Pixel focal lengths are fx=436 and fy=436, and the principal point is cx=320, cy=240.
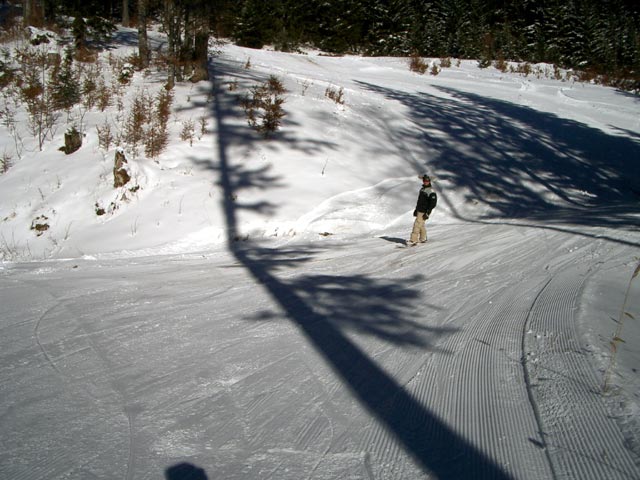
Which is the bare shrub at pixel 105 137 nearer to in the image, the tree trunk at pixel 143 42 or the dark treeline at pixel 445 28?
the tree trunk at pixel 143 42

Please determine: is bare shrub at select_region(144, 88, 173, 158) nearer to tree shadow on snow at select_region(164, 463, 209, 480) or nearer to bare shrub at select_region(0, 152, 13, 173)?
bare shrub at select_region(0, 152, 13, 173)

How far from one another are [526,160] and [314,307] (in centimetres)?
1167

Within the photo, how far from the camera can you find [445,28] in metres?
44.6

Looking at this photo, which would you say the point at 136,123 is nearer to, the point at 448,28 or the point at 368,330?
the point at 368,330

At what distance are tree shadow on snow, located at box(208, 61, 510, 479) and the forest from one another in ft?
90.4

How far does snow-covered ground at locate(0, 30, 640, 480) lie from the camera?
2.92 meters

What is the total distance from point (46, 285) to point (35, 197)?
5021 millimetres

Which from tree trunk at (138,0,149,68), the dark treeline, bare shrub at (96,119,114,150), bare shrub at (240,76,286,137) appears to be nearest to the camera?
bare shrub at (96,119,114,150)

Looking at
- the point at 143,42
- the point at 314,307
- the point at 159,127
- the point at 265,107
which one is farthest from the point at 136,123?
the point at 314,307

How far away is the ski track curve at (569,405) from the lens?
2607 mm

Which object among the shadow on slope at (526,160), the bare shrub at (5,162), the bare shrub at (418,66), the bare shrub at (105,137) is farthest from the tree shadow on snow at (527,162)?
the bare shrub at (5,162)

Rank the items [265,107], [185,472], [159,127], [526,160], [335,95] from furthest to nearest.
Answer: [335,95] → [526,160] → [265,107] → [159,127] → [185,472]

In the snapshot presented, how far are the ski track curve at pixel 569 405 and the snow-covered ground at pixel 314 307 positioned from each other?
0.02m

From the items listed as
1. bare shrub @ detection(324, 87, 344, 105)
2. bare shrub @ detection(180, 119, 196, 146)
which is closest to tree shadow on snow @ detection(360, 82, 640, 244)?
bare shrub @ detection(324, 87, 344, 105)
